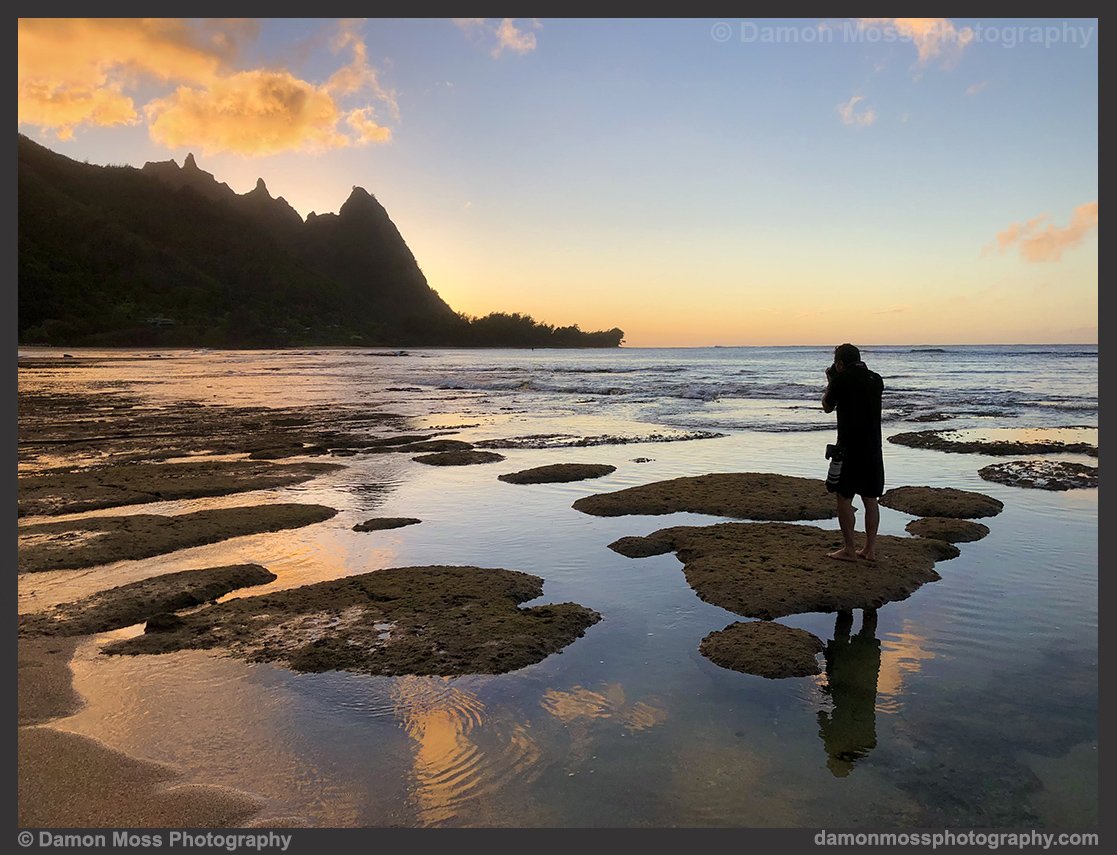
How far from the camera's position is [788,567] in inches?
302

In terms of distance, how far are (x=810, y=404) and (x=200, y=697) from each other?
102 ft

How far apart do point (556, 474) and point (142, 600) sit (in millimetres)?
8089

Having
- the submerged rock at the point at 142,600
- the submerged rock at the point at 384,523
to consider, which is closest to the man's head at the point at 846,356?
the submerged rock at the point at 384,523

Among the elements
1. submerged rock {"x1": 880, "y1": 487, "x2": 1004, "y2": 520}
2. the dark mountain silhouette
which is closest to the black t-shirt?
submerged rock {"x1": 880, "y1": 487, "x2": 1004, "y2": 520}

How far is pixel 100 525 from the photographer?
9.72 metres

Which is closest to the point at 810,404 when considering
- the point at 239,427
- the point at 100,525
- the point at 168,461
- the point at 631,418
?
the point at 631,418

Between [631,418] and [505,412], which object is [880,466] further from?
[505,412]

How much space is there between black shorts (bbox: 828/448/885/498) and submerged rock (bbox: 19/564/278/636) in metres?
6.60

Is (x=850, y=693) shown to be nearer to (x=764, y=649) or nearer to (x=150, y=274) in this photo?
(x=764, y=649)

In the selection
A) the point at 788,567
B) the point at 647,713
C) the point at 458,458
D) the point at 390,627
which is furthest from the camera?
the point at 458,458

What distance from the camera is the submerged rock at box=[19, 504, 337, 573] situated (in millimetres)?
8227

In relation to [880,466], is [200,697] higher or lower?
lower

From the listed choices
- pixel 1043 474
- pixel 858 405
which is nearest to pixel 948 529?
pixel 858 405

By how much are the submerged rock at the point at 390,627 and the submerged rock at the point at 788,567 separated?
1623mm
